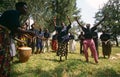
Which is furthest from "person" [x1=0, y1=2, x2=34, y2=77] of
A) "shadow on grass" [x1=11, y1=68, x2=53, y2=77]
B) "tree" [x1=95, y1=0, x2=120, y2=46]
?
"tree" [x1=95, y1=0, x2=120, y2=46]

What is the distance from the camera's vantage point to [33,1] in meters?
34.3

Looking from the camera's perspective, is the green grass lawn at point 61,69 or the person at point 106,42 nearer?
the green grass lawn at point 61,69

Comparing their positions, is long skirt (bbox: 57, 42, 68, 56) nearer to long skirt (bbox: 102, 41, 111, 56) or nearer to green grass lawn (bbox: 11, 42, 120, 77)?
green grass lawn (bbox: 11, 42, 120, 77)

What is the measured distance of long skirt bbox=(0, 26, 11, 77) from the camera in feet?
28.8

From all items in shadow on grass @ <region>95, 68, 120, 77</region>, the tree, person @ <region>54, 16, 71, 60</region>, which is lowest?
shadow on grass @ <region>95, 68, 120, 77</region>

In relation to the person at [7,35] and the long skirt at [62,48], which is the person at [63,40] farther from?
the person at [7,35]

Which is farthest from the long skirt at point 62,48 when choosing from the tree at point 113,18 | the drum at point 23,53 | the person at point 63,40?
the tree at point 113,18

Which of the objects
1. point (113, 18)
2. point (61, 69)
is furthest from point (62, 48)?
point (113, 18)

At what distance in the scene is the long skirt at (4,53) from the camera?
28.8 feet

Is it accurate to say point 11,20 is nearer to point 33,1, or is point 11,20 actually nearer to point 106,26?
point 33,1

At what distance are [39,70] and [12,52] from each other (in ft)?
19.8

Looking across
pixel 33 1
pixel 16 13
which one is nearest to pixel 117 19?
pixel 33 1

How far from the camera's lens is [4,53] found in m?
8.84

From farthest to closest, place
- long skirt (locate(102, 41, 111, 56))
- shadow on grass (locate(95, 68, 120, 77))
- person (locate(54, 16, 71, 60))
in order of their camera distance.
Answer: long skirt (locate(102, 41, 111, 56)), person (locate(54, 16, 71, 60)), shadow on grass (locate(95, 68, 120, 77))
